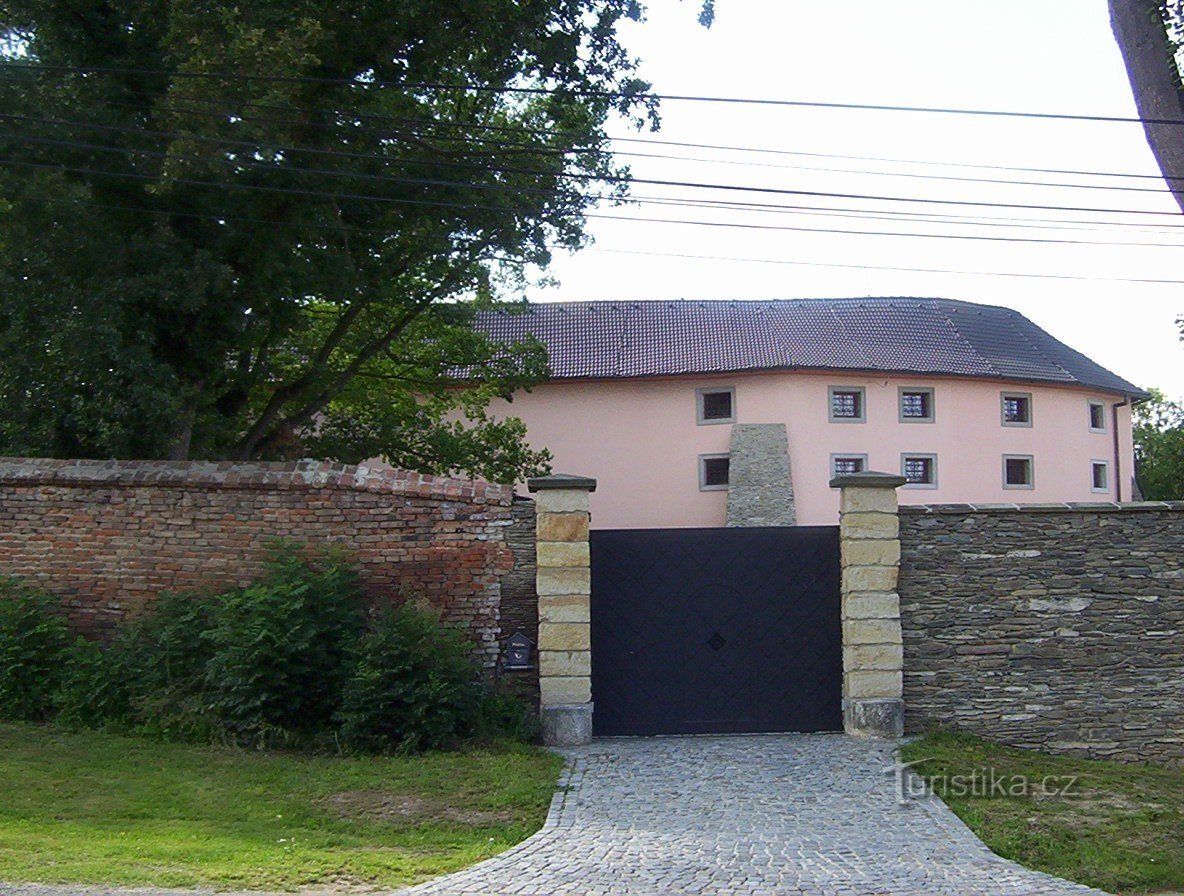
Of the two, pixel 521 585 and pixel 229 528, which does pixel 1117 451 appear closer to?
pixel 521 585

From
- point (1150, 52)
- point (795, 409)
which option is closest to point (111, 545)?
point (1150, 52)

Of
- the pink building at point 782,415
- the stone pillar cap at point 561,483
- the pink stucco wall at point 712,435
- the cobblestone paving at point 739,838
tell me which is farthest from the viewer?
the pink stucco wall at point 712,435

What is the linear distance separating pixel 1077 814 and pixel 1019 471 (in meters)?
30.1

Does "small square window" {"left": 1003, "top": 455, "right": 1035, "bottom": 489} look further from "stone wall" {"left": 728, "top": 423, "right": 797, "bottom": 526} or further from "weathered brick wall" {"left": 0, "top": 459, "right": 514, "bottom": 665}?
"weathered brick wall" {"left": 0, "top": 459, "right": 514, "bottom": 665}

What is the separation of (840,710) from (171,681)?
6350mm

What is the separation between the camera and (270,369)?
52.3 feet

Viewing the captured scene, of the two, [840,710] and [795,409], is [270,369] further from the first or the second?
[795,409]

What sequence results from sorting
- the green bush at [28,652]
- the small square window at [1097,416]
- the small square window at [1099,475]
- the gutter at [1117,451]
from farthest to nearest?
the gutter at [1117,451] → the small square window at [1097,416] → the small square window at [1099,475] → the green bush at [28,652]

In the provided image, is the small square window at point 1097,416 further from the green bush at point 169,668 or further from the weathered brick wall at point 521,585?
the green bush at point 169,668

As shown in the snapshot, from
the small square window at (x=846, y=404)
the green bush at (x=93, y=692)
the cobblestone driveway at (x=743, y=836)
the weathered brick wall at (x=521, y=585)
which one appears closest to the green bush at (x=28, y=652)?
the green bush at (x=93, y=692)

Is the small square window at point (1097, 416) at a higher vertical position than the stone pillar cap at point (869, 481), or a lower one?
higher

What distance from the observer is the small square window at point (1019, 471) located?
3722 centimetres

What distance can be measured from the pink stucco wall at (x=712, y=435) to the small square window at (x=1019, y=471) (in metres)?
0.40

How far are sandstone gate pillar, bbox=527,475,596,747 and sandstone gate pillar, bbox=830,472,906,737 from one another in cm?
254
